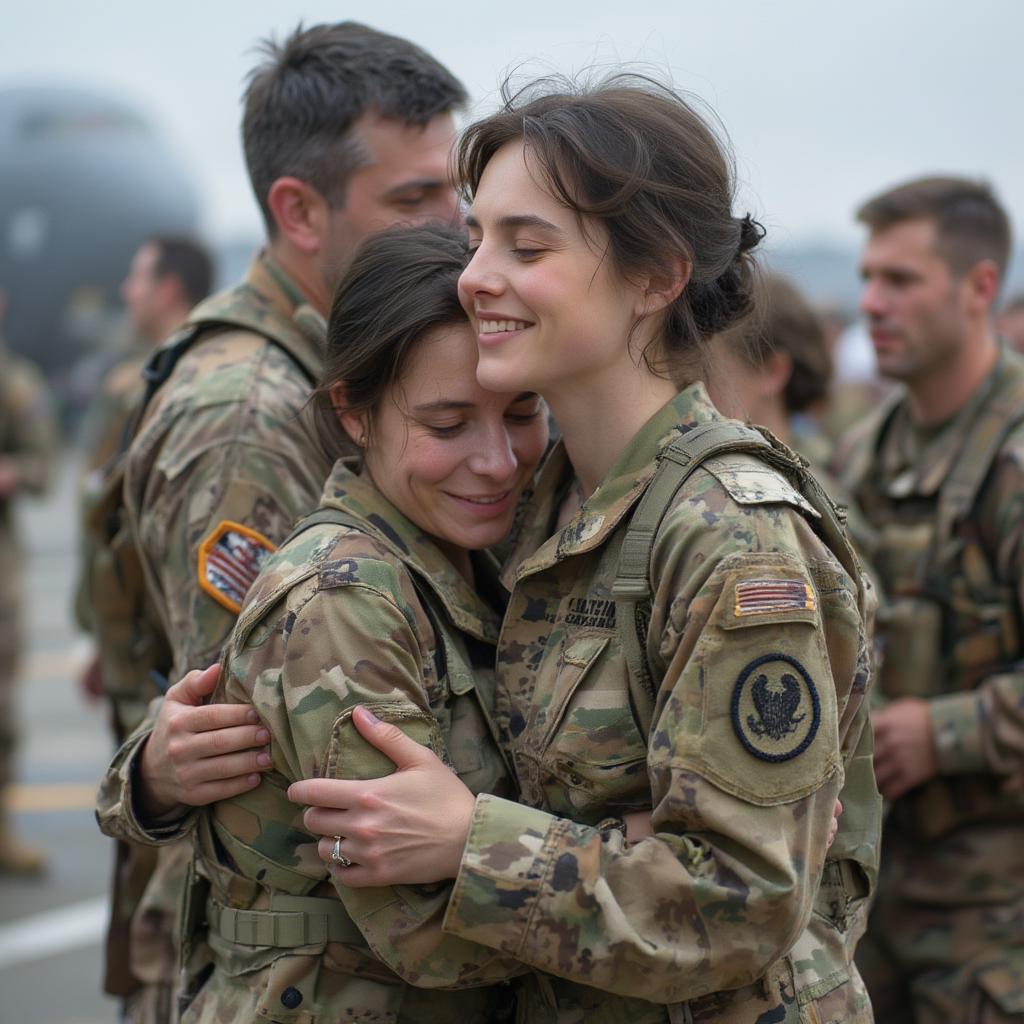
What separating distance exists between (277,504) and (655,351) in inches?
33.5

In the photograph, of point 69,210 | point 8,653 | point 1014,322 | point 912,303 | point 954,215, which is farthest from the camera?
point 69,210

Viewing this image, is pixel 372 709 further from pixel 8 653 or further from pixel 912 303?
pixel 8 653

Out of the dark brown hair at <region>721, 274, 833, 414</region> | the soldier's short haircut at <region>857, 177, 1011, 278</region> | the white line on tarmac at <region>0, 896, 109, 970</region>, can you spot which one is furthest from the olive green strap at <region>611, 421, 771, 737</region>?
the white line on tarmac at <region>0, 896, 109, 970</region>

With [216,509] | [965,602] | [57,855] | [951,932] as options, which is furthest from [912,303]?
[57,855]

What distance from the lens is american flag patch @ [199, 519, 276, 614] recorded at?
2639 millimetres

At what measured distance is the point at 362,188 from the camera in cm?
316

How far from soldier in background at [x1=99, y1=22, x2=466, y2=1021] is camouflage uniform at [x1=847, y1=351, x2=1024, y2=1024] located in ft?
5.54

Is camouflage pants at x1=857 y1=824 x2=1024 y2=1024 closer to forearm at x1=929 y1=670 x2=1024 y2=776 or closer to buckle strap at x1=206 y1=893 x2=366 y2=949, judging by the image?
forearm at x1=929 y1=670 x2=1024 y2=776

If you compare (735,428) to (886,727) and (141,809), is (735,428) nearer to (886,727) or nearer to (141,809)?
(141,809)

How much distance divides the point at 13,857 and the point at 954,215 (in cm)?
525

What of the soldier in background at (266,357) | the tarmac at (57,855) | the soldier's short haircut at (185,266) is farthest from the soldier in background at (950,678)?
the soldier's short haircut at (185,266)

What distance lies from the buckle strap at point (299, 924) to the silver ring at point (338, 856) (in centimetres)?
23

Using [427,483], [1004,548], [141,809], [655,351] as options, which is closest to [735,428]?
[655,351]

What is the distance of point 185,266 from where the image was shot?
7.63 meters
